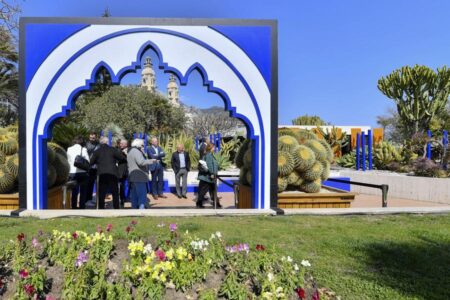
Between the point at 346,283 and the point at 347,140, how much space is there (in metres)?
26.3

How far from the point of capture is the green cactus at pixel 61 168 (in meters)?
8.28

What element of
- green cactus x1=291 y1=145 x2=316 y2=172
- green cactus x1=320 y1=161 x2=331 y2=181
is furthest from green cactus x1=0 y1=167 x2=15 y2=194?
green cactus x1=320 y1=161 x2=331 y2=181

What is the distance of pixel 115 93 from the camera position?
138 ft

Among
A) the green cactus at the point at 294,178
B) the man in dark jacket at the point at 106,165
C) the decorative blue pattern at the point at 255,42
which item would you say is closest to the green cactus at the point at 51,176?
the man in dark jacket at the point at 106,165

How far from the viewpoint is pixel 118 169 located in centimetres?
861

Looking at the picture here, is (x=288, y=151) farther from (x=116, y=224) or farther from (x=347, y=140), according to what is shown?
(x=347, y=140)

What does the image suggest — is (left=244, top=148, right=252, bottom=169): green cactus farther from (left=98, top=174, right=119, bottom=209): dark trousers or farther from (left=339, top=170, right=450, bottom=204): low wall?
(left=339, top=170, right=450, bottom=204): low wall

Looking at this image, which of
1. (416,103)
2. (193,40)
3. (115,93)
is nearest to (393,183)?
(193,40)

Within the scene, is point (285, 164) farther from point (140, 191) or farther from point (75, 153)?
point (75, 153)

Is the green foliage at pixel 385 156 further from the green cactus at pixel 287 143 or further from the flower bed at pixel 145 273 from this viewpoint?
the flower bed at pixel 145 273

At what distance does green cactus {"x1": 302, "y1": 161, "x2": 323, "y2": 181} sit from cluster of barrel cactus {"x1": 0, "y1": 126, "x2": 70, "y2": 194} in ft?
16.1

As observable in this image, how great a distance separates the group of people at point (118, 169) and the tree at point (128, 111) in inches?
1134

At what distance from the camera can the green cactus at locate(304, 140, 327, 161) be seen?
8.48 meters

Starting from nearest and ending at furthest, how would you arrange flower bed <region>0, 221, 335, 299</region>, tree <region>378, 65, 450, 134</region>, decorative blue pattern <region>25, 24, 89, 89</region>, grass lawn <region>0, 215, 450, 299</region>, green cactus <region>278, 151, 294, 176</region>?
flower bed <region>0, 221, 335, 299</region> < grass lawn <region>0, 215, 450, 299</region> < decorative blue pattern <region>25, 24, 89, 89</region> < green cactus <region>278, 151, 294, 176</region> < tree <region>378, 65, 450, 134</region>
